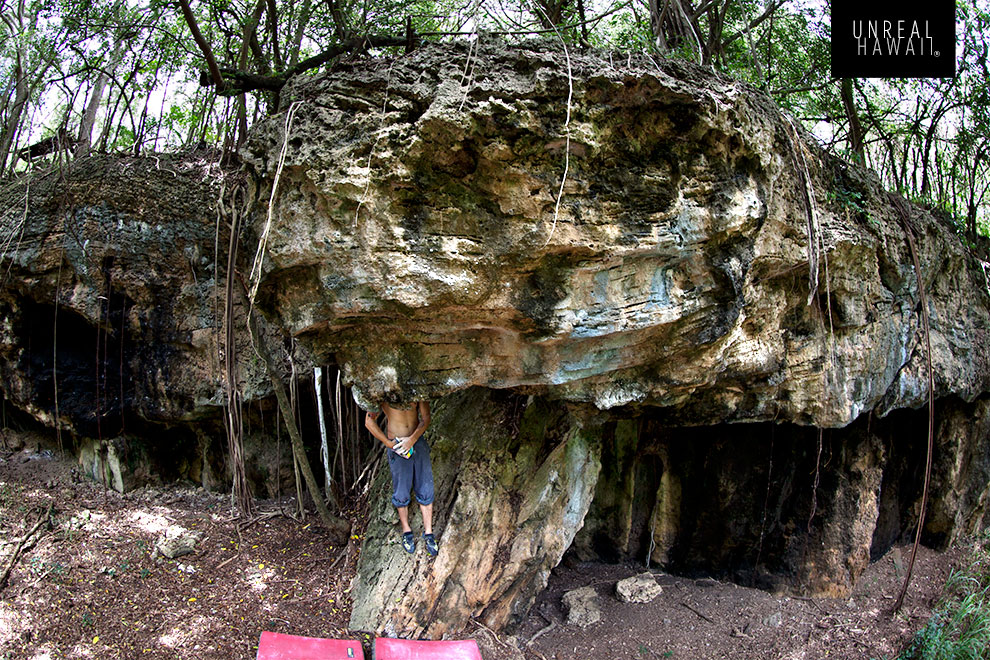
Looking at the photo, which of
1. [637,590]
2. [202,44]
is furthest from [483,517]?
[202,44]

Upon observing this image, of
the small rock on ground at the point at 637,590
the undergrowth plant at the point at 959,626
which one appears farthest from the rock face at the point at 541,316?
the undergrowth plant at the point at 959,626

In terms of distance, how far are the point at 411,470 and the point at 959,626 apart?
3720mm

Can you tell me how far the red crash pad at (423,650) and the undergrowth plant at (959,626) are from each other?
2.79 meters

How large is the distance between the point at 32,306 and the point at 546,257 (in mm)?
3511

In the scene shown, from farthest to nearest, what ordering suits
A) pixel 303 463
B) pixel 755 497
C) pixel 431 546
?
pixel 755 497
pixel 303 463
pixel 431 546

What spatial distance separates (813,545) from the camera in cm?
445

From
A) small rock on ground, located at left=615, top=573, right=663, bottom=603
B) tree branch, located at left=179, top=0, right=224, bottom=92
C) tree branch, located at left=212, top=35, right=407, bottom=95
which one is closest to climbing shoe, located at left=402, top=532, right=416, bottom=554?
small rock on ground, located at left=615, top=573, right=663, bottom=603

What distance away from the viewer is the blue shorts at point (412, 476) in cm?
337

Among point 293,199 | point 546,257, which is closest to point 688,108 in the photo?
point 546,257

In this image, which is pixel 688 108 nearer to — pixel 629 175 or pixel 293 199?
pixel 629 175

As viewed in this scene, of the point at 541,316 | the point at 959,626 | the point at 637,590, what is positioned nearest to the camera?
the point at 541,316

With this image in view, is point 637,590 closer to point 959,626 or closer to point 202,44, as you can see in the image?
point 959,626

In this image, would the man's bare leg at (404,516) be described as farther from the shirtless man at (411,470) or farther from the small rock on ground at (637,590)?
the small rock on ground at (637,590)

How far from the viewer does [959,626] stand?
13.3ft
